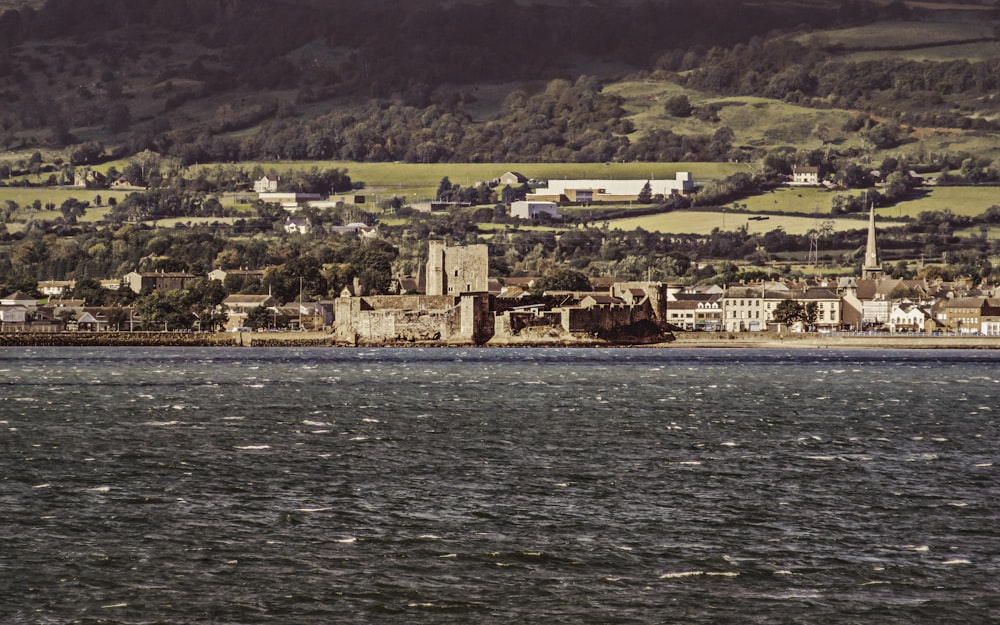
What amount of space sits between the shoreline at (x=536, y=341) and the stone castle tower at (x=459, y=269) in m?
11.4

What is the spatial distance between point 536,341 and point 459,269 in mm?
14775

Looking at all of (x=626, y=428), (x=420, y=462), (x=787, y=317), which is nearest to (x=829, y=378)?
(x=626, y=428)

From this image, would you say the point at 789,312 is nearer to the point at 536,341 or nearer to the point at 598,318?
the point at 598,318

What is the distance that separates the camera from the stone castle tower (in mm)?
153125

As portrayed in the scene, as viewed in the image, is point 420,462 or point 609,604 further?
point 420,462

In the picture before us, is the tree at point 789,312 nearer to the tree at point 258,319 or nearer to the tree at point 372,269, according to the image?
the tree at point 372,269

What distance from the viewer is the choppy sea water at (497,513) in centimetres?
2089

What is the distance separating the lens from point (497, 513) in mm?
27562

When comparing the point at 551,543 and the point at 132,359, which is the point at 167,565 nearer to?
the point at 551,543

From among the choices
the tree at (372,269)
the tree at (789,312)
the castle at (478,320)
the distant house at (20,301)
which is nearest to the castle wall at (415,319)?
the castle at (478,320)

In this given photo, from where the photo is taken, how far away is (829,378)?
7944cm

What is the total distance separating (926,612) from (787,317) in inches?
5833

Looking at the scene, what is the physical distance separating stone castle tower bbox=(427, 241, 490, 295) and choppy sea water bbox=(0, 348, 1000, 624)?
318ft

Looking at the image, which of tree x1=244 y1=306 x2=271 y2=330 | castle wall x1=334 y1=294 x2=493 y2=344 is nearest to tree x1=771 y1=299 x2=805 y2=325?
castle wall x1=334 y1=294 x2=493 y2=344
